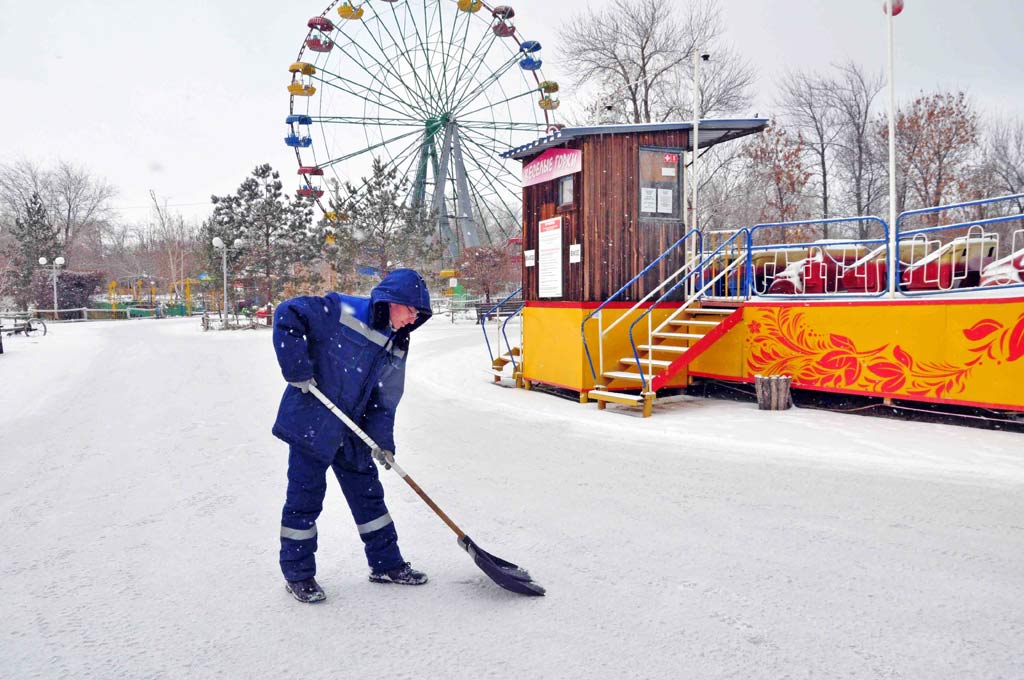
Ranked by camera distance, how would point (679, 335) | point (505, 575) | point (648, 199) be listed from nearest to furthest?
point (505, 575) → point (679, 335) → point (648, 199)

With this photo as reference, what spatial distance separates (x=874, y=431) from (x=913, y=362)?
41.0 inches

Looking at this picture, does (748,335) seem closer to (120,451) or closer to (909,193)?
(120,451)

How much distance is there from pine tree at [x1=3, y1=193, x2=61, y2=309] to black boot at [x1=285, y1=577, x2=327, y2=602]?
49.6 metres

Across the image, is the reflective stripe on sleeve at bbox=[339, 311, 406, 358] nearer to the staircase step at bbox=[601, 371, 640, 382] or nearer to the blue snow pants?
the blue snow pants

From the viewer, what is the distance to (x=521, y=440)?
723 centimetres

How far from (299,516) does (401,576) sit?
0.58m

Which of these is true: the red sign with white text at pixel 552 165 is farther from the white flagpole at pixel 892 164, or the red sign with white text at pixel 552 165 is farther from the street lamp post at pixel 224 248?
the street lamp post at pixel 224 248

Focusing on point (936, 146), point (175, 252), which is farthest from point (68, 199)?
point (936, 146)

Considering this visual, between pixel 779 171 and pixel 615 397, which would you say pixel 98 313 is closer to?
pixel 779 171

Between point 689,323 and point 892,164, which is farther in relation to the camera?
point 689,323

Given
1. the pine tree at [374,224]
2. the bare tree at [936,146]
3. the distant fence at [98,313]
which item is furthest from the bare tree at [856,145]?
the distant fence at [98,313]

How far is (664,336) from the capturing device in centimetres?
951

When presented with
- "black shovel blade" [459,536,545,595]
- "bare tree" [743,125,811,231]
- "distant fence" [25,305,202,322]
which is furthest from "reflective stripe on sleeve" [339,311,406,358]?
"distant fence" [25,305,202,322]

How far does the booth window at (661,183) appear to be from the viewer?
10.1 metres
